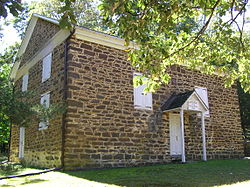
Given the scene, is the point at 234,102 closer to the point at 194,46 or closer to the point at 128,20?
the point at 194,46

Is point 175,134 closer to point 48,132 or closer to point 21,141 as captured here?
point 48,132

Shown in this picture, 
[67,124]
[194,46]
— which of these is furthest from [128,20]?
[67,124]

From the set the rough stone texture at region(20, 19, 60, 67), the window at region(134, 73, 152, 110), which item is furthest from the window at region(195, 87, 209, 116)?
the rough stone texture at region(20, 19, 60, 67)

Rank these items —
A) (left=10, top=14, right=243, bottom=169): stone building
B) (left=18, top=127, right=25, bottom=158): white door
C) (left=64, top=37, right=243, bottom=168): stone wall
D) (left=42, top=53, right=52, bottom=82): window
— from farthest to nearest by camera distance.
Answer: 1. (left=18, top=127, right=25, bottom=158): white door
2. (left=42, top=53, right=52, bottom=82): window
3. (left=10, top=14, right=243, bottom=169): stone building
4. (left=64, top=37, right=243, bottom=168): stone wall

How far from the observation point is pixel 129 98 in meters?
12.2

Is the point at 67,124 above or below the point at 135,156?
above

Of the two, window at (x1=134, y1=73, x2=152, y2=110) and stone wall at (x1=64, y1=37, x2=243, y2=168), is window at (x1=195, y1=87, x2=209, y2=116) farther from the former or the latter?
window at (x1=134, y1=73, x2=152, y2=110)

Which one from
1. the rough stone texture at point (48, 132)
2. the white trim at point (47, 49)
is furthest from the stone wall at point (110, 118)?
the white trim at point (47, 49)

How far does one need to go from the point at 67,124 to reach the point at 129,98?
305cm

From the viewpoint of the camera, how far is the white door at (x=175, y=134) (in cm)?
1322

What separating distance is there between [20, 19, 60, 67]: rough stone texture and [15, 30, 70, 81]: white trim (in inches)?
11.8

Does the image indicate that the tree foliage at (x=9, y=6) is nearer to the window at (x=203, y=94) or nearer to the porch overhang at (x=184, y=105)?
the porch overhang at (x=184, y=105)

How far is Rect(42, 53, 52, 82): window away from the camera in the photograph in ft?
42.3

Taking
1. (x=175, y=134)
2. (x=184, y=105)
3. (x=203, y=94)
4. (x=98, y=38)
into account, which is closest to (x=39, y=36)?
(x=98, y=38)
